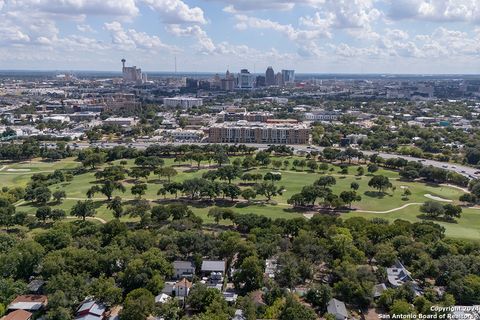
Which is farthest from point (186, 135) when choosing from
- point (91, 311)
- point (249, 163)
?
point (91, 311)

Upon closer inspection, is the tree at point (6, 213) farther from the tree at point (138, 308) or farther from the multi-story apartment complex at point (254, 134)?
the multi-story apartment complex at point (254, 134)

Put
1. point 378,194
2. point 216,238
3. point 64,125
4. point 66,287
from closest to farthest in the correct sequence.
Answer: point 66,287 → point 216,238 → point 378,194 → point 64,125

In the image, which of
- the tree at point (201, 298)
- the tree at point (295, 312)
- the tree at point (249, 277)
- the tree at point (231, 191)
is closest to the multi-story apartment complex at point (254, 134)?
the tree at point (231, 191)

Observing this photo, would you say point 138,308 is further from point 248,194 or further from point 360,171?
point 360,171

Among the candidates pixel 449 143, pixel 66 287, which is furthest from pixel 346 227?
pixel 449 143

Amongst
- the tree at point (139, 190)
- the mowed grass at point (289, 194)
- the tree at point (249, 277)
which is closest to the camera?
the tree at point (249, 277)

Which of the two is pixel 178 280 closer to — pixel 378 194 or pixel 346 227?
pixel 346 227
